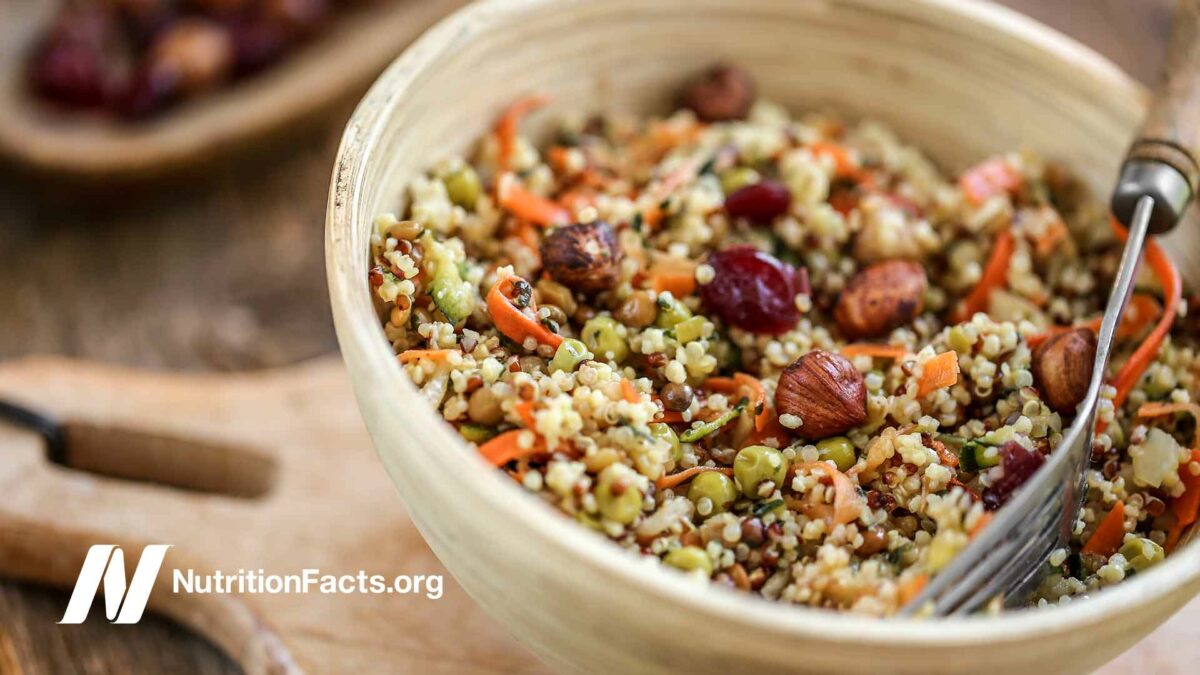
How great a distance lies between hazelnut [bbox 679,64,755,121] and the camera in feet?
7.25

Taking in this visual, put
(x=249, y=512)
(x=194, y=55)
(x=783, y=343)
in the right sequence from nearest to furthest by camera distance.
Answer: (x=783, y=343)
(x=249, y=512)
(x=194, y=55)

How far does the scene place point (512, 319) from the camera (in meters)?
Answer: 1.64

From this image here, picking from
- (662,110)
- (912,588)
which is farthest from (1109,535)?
(662,110)

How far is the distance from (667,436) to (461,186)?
595 mm

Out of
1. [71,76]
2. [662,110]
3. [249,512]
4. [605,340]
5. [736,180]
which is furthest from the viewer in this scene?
[71,76]

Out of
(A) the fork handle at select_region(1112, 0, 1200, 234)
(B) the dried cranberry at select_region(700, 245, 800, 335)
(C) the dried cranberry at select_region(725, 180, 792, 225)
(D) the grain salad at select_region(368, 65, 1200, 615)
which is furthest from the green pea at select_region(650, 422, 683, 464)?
(A) the fork handle at select_region(1112, 0, 1200, 234)

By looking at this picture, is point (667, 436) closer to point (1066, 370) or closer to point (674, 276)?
point (674, 276)

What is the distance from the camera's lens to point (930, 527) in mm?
1521

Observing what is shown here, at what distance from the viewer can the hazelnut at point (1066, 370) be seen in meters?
1.66

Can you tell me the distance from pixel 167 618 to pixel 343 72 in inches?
58.3

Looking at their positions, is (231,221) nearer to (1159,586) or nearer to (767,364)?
(767,364)

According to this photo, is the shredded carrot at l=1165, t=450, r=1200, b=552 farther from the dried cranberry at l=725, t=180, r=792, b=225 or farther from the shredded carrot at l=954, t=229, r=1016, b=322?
the dried cranberry at l=725, t=180, r=792, b=225

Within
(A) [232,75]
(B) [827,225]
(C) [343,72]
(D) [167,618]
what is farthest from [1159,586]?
(A) [232,75]

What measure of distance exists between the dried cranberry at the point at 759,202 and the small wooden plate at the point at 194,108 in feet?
4.56
